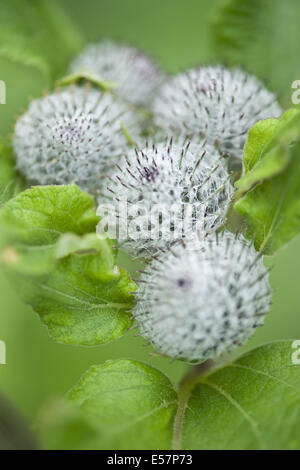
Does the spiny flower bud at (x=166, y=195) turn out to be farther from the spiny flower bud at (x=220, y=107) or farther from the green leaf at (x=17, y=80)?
the green leaf at (x=17, y=80)

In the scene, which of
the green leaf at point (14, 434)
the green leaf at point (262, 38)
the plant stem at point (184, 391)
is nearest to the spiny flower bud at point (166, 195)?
the plant stem at point (184, 391)

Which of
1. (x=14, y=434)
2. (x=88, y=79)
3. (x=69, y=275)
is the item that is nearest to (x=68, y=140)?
(x=88, y=79)

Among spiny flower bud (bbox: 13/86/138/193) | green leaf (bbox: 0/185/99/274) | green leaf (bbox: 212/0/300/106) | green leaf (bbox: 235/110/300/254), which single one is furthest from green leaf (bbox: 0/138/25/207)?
green leaf (bbox: 212/0/300/106)

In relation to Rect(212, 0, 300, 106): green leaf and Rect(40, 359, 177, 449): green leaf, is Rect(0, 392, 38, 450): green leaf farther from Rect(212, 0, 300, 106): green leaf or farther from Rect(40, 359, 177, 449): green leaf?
Rect(212, 0, 300, 106): green leaf

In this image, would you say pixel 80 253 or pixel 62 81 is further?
pixel 62 81
